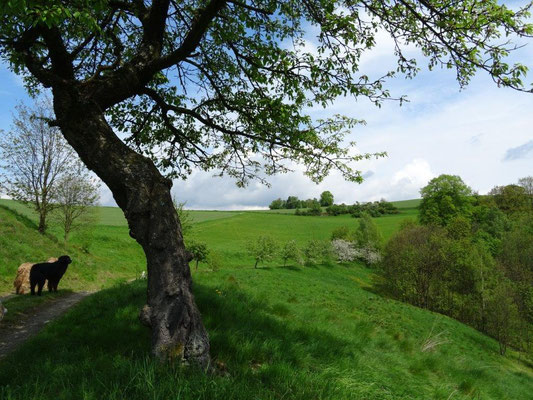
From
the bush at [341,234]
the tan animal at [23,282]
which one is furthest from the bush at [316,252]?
the tan animal at [23,282]

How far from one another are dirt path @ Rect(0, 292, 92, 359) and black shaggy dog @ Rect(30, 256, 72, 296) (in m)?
1.10

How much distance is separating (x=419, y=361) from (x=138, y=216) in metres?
6.98

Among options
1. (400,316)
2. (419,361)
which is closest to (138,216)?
(419,361)

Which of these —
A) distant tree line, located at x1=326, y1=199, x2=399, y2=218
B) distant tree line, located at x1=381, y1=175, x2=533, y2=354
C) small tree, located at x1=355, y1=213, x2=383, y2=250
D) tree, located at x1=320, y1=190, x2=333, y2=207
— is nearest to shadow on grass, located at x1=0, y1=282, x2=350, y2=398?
distant tree line, located at x1=381, y1=175, x2=533, y2=354

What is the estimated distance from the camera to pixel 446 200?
193ft

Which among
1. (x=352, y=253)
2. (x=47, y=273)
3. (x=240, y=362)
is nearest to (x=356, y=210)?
(x=352, y=253)

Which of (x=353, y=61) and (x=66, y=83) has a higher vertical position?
(x=353, y=61)

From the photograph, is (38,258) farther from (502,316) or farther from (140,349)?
(502,316)

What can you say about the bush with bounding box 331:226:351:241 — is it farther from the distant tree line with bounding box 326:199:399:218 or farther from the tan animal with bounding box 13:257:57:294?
the tan animal with bounding box 13:257:57:294

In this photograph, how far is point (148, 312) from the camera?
4633mm

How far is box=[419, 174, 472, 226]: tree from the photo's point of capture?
5869 centimetres

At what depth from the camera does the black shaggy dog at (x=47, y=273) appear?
13734mm

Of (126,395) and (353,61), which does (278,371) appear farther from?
(353,61)

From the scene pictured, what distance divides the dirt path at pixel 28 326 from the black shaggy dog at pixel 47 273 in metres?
1.10
